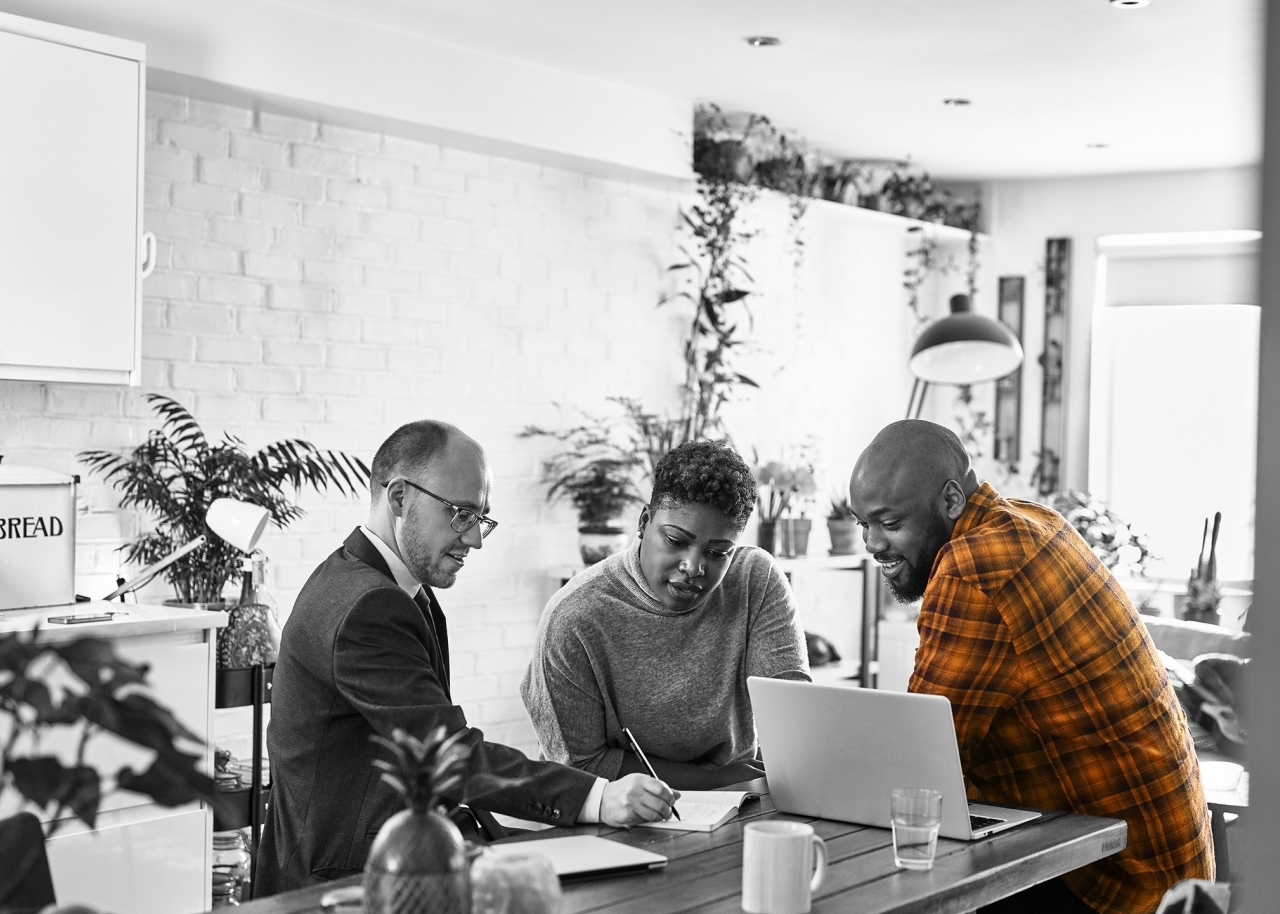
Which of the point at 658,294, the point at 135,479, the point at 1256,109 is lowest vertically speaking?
the point at 135,479

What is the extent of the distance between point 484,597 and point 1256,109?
427cm

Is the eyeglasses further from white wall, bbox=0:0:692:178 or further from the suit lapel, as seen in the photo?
white wall, bbox=0:0:692:178

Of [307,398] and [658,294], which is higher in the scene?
[658,294]

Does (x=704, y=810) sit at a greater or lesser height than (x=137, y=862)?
greater

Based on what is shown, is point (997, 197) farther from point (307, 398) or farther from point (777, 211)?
point (307, 398)

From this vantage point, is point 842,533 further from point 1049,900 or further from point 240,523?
point 1049,900

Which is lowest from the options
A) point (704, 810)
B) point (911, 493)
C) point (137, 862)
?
point (137, 862)

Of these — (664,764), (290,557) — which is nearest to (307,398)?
(290,557)

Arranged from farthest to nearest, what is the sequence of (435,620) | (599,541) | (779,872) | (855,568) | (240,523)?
1. (855,568)
2. (599,541)
3. (240,523)
4. (435,620)
5. (779,872)

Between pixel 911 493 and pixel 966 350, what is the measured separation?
3105mm

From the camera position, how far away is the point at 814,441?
244 inches

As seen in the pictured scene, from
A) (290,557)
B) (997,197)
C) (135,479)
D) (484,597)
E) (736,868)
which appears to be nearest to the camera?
(736,868)

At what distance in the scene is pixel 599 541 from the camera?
4867 mm

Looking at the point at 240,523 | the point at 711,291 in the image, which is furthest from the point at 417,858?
the point at 711,291
